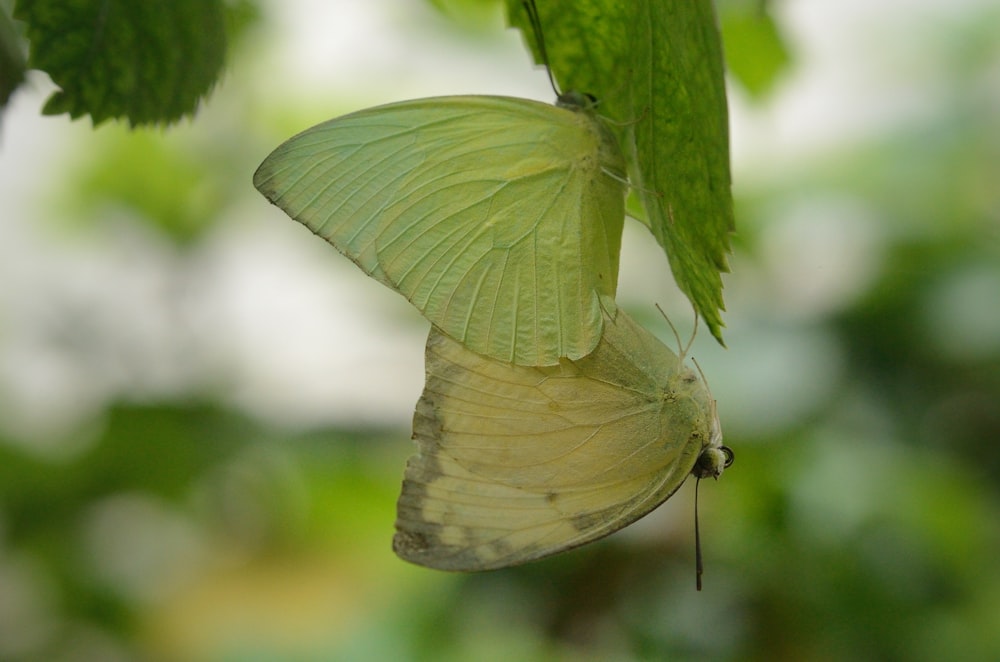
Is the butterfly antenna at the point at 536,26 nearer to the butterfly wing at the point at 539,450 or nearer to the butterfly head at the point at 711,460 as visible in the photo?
the butterfly wing at the point at 539,450

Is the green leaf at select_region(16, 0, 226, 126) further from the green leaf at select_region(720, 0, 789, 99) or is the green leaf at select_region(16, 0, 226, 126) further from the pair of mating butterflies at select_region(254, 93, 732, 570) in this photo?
the green leaf at select_region(720, 0, 789, 99)

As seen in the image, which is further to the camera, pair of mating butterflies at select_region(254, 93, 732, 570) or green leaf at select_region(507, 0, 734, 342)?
pair of mating butterflies at select_region(254, 93, 732, 570)

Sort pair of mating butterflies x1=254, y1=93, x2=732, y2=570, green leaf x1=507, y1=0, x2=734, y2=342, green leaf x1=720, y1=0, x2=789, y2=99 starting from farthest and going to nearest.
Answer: green leaf x1=720, y1=0, x2=789, y2=99, pair of mating butterflies x1=254, y1=93, x2=732, y2=570, green leaf x1=507, y1=0, x2=734, y2=342

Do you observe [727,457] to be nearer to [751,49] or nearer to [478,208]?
[478,208]

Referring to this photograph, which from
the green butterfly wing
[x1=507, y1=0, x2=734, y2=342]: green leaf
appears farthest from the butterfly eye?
[x1=507, y1=0, x2=734, y2=342]: green leaf

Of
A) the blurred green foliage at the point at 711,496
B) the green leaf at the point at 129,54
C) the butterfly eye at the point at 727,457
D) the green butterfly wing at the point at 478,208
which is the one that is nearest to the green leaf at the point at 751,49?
the green butterfly wing at the point at 478,208

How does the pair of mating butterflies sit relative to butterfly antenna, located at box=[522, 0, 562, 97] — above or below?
below
